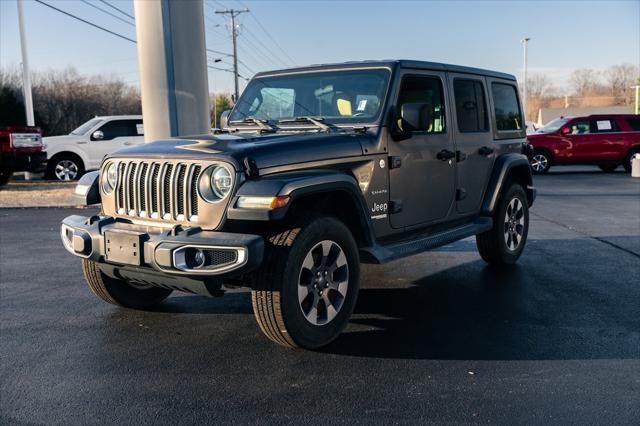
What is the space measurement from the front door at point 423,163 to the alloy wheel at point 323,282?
0.83 meters

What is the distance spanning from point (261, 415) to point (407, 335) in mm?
1592

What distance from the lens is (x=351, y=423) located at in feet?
10.2

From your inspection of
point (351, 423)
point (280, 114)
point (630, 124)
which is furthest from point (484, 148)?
point (630, 124)

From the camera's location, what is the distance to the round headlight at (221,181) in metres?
3.87

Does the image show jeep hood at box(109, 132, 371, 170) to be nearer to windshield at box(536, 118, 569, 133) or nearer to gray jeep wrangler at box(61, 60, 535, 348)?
gray jeep wrangler at box(61, 60, 535, 348)

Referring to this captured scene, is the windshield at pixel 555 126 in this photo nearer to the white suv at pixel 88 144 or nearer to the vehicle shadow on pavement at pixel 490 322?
the white suv at pixel 88 144

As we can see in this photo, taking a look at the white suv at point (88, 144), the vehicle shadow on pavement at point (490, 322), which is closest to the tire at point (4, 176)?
the white suv at point (88, 144)

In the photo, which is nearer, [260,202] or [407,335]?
[260,202]

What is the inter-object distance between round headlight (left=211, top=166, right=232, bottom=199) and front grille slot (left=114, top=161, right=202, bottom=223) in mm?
111

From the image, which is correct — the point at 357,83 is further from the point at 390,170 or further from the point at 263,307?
the point at 263,307

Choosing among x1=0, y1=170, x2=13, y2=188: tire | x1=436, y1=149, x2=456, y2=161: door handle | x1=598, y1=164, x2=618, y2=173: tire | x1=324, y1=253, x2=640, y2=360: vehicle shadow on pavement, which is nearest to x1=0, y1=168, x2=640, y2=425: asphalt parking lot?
x1=324, y1=253, x2=640, y2=360: vehicle shadow on pavement

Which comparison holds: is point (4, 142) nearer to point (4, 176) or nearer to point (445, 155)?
point (4, 176)

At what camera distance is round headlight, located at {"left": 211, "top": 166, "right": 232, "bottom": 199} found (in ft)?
12.7

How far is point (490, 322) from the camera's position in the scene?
476cm
